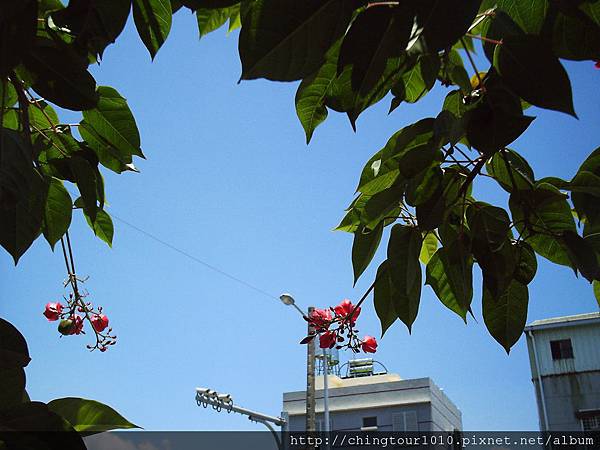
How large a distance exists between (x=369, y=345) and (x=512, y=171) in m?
0.56

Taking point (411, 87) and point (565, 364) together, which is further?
point (565, 364)

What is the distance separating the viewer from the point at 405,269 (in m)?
0.63

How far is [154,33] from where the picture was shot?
1.86ft

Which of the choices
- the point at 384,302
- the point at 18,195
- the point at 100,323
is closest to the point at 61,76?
the point at 18,195

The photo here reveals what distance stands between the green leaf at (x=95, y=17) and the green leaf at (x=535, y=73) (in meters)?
0.29

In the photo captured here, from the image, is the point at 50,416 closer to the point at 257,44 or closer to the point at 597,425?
the point at 257,44

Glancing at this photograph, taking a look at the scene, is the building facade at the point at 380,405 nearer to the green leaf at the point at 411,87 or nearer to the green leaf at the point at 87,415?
the green leaf at the point at 411,87

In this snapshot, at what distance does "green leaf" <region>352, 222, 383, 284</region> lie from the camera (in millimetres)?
695

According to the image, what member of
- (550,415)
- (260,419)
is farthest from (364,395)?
(260,419)

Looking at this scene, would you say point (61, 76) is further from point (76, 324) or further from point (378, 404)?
point (378, 404)

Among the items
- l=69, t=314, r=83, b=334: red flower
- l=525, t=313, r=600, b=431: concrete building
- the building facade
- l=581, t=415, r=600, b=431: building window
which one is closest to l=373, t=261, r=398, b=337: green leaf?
l=69, t=314, r=83, b=334: red flower

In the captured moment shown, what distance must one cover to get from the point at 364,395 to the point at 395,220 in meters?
17.5

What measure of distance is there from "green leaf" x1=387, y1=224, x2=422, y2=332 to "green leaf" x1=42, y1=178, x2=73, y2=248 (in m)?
0.37

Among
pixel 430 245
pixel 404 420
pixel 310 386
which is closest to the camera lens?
pixel 430 245
